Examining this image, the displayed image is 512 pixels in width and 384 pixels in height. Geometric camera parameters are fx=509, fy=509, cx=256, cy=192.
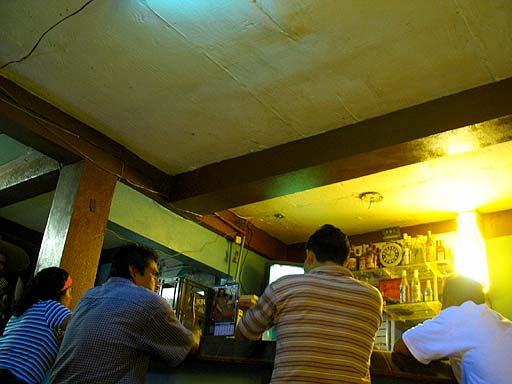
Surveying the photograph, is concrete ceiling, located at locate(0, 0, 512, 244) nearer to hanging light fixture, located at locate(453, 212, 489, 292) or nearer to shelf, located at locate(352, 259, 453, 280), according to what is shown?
hanging light fixture, located at locate(453, 212, 489, 292)

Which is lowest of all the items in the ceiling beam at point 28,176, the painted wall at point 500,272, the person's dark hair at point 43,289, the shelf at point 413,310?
the person's dark hair at point 43,289

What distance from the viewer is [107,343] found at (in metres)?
2.01

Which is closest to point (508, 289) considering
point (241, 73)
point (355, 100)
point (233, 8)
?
point (355, 100)

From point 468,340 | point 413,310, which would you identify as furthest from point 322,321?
point 413,310

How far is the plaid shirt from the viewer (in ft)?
6.53

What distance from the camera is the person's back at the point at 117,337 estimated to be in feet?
6.53

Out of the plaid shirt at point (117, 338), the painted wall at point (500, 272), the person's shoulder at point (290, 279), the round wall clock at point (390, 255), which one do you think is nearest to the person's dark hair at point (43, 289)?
the plaid shirt at point (117, 338)

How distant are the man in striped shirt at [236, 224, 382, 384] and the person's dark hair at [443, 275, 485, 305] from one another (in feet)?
1.41

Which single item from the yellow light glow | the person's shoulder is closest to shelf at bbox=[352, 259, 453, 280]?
the yellow light glow

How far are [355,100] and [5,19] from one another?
212 cm

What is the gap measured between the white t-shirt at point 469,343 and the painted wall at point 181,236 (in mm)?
2752

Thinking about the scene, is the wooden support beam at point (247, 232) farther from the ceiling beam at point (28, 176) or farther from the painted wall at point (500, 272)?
the painted wall at point (500, 272)

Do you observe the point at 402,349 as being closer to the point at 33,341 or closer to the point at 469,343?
the point at 469,343

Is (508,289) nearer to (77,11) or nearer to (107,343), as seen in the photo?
(107,343)
